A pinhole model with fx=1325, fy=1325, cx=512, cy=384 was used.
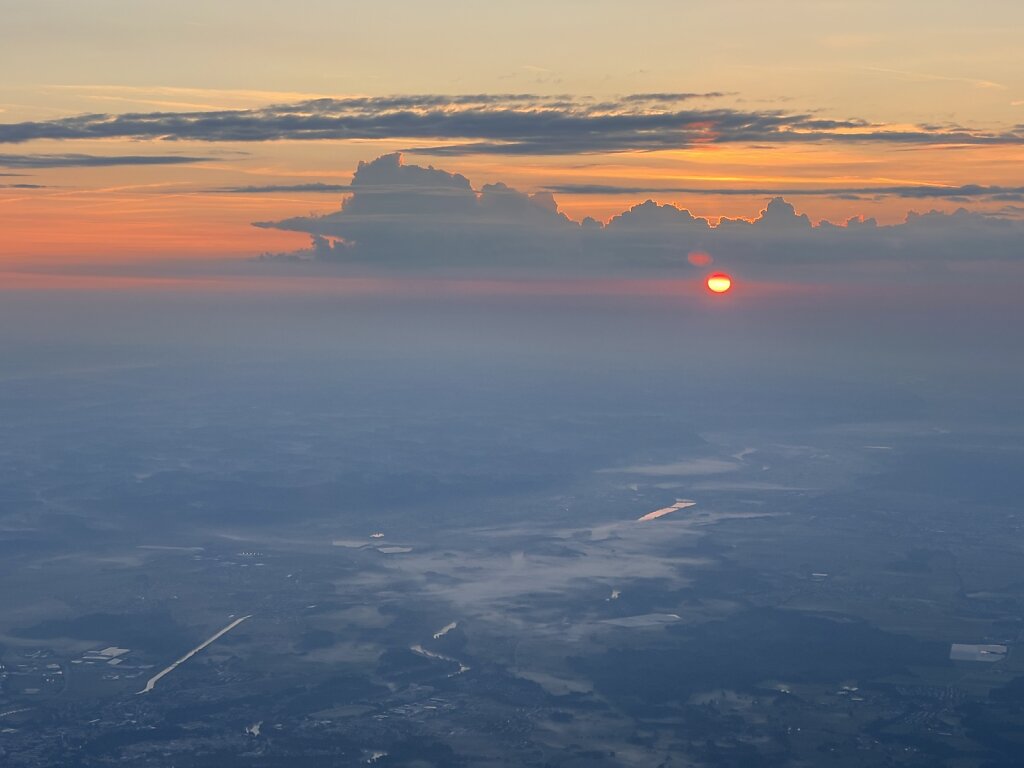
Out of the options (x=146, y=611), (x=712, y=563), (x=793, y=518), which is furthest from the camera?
(x=793, y=518)

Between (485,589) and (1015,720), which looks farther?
(485,589)

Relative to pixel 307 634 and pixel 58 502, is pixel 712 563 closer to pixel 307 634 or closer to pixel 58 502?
pixel 307 634

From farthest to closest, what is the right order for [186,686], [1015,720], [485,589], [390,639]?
[485,589] < [390,639] < [186,686] < [1015,720]

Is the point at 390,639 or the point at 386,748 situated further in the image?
the point at 390,639

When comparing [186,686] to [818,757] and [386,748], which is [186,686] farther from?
[818,757]

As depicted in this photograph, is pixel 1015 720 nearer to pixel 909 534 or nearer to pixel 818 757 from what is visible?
pixel 818 757

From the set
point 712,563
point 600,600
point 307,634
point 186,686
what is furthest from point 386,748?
point 712,563

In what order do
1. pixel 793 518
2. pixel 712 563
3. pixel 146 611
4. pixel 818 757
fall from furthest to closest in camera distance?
pixel 793 518 → pixel 712 563 → pixel 146 611 → pixel 818 757

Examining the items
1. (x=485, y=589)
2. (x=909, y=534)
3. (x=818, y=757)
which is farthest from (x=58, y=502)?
(x=818, y=757)

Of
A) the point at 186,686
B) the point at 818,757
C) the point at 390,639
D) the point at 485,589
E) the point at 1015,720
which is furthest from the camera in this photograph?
the point at 485,589
